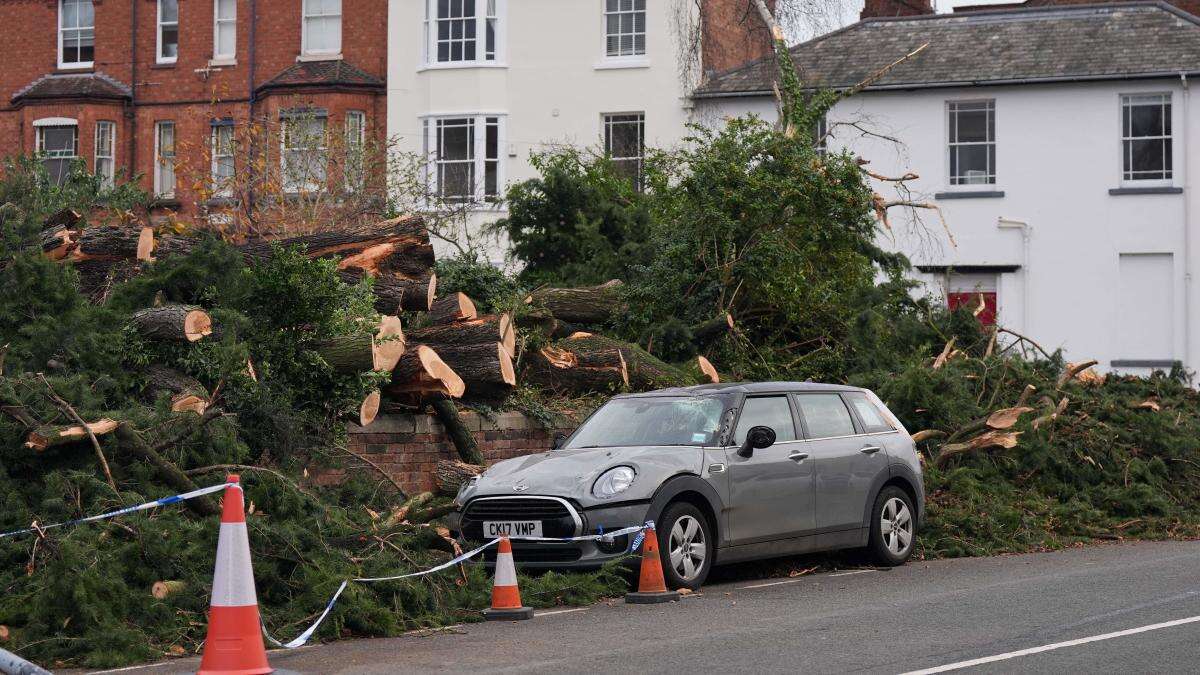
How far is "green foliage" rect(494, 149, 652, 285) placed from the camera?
2158 cm

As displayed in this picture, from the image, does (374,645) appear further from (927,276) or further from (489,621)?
(927,276)

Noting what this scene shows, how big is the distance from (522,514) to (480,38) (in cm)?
2544

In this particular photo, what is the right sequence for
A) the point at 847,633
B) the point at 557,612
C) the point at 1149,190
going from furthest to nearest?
the point at 1149,190
the point at 557,612
the point at 847,633

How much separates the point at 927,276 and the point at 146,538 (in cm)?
2451

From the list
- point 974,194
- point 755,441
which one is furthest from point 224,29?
point 755,441

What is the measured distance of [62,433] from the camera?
407 inches

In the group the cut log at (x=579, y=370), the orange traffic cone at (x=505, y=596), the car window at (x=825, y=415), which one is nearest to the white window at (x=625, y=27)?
the cut log at (x=579, y=370)

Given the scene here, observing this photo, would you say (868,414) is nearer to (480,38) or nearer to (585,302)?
(585,302)

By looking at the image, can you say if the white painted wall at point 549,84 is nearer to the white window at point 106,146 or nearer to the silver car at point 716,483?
the white window at point 106,146

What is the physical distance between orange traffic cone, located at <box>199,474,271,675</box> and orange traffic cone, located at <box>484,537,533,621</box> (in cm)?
292

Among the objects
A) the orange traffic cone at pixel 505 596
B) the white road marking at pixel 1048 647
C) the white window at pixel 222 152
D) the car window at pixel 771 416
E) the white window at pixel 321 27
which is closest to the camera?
the white road marking at pixel 1048 647

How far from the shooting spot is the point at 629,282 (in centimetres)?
1948

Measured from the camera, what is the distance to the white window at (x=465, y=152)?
34781 mm

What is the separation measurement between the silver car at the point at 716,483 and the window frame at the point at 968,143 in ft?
64.1
